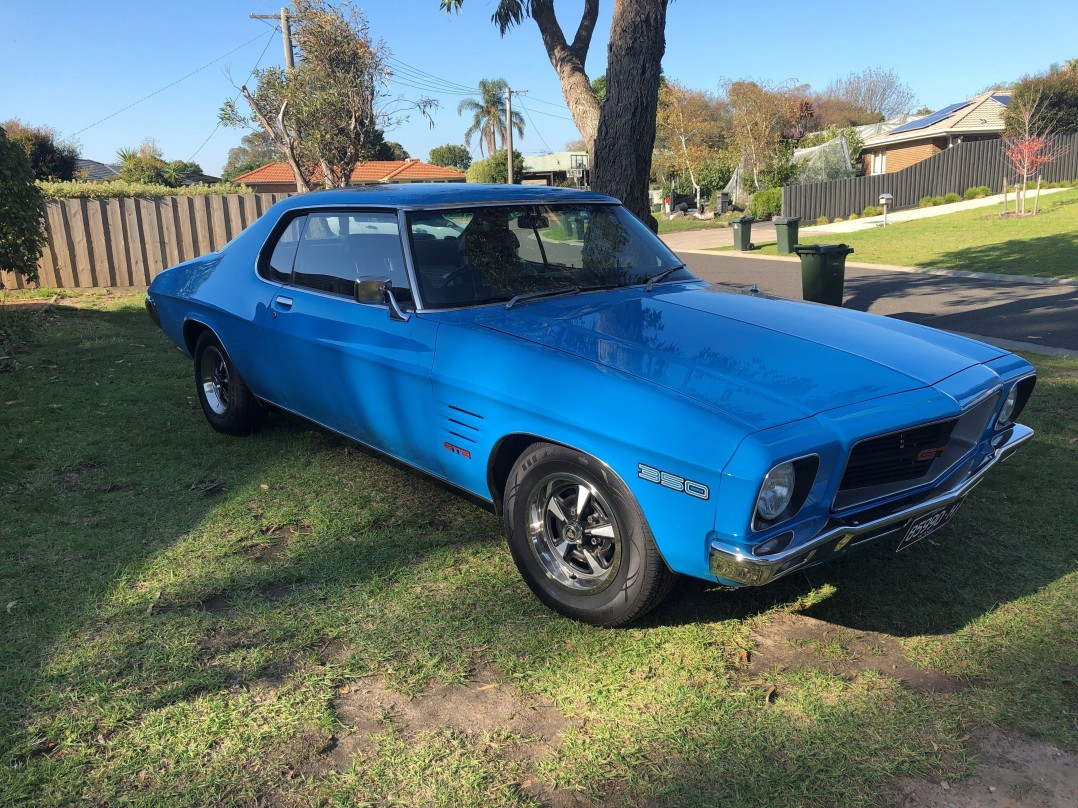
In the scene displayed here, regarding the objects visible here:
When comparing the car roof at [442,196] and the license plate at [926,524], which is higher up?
the car roof at [442,196]

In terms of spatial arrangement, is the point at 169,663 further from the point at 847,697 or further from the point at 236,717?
the point at 847,697

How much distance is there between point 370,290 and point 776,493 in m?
2.04

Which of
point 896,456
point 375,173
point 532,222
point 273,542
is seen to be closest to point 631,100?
point 532,222

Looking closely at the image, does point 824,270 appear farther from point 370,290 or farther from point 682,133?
point 682,133

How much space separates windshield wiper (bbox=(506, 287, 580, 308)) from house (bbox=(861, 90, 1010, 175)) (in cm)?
3891

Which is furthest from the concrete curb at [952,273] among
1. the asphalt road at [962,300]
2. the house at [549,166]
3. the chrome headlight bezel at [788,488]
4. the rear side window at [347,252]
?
the house at [549,166]

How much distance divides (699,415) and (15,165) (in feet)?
29.9

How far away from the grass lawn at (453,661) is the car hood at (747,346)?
3.16 ft

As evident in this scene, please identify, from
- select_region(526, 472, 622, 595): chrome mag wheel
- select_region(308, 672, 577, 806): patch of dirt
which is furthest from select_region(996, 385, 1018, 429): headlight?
select_region(308, 672, 577, 806): patch of dirt

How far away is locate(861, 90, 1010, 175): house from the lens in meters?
38.5

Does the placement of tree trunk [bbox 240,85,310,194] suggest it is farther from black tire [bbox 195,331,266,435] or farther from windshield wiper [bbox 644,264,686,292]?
windshield wiper [bbox 644,264,686,292]

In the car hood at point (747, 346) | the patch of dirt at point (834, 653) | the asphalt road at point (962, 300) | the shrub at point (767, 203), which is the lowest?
the patch of dirt at point (834, 653)

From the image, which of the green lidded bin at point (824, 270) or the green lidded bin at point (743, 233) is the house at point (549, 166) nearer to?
the green lidded bin at point (743, 233)

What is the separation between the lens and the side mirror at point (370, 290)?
374cm
